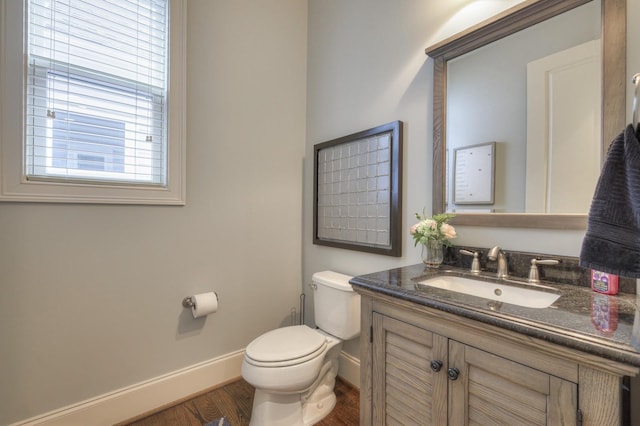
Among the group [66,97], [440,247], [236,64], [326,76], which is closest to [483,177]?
[440,247]

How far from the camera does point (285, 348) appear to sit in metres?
1.45

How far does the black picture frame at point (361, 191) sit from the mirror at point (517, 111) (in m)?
0.25

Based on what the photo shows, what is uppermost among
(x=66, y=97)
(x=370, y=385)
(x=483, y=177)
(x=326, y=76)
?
(x=326, y=76)

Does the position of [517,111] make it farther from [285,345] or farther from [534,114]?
[285,345]

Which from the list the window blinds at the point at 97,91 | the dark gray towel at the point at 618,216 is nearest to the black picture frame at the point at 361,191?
the dark gray towel at the point at 618,216

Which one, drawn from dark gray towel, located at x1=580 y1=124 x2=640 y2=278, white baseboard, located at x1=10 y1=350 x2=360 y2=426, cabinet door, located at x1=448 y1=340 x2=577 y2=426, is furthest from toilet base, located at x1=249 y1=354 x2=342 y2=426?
dark gray towel, located at x1=580 y1=124 x2=640 y2=278

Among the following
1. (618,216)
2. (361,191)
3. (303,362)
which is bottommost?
(303,362)

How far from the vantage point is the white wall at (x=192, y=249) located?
4.57ft

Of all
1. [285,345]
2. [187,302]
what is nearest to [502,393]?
[285,345]

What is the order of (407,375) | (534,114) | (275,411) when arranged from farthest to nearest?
(275,411) → (534,114) → (407,375)

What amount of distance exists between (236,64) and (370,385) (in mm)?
2031

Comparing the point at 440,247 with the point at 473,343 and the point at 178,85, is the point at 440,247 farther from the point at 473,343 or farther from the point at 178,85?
the point at 178,85

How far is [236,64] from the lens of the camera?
77.8 inches

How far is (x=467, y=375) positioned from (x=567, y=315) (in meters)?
0.31
